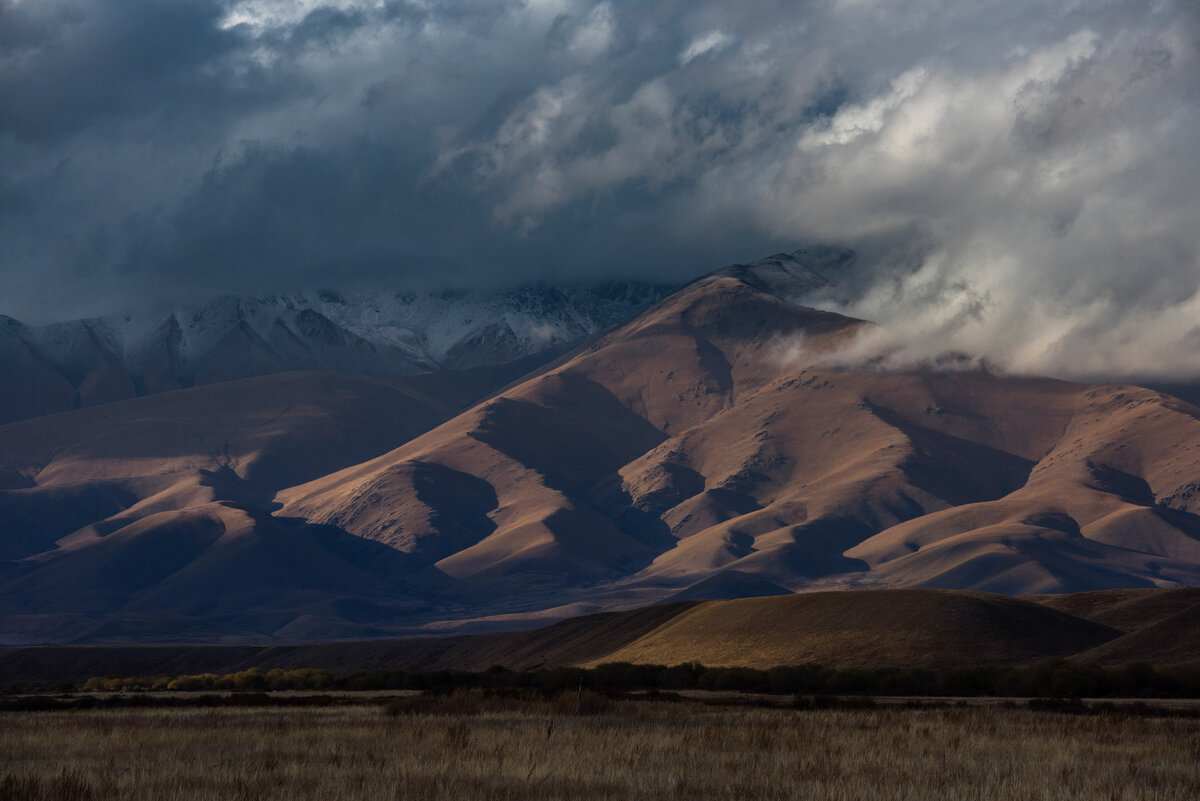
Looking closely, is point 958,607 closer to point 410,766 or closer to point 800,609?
point 800,609

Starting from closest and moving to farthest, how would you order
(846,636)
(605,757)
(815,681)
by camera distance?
(605,757) → (815,681) → (846,636)

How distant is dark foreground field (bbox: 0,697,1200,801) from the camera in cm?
2548

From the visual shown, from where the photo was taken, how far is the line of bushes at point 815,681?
238 feet

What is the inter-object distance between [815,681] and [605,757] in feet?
177

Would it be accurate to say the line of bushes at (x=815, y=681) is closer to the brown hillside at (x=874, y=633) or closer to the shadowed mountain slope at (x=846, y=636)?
the shadowed mountain slope at (x=846, y=636)

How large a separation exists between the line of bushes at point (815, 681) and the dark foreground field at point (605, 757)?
28.3m

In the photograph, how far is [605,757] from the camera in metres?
30.2

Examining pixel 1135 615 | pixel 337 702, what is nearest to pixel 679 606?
pixel 1135 615

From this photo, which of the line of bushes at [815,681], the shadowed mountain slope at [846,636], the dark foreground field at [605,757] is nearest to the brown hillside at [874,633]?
the shadowed mountain slope at [846,636]

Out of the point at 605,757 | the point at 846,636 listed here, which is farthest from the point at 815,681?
the point at 605,757

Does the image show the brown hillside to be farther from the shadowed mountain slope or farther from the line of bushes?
the line of bushes

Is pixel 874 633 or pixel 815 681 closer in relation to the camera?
pixel 815 681

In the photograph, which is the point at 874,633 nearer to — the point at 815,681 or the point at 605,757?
the point at 815,681

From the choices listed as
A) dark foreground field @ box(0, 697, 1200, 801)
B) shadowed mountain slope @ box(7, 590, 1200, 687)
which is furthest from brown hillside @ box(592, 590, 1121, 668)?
dark foreground field @ box(0, 697, 1200, 801)
